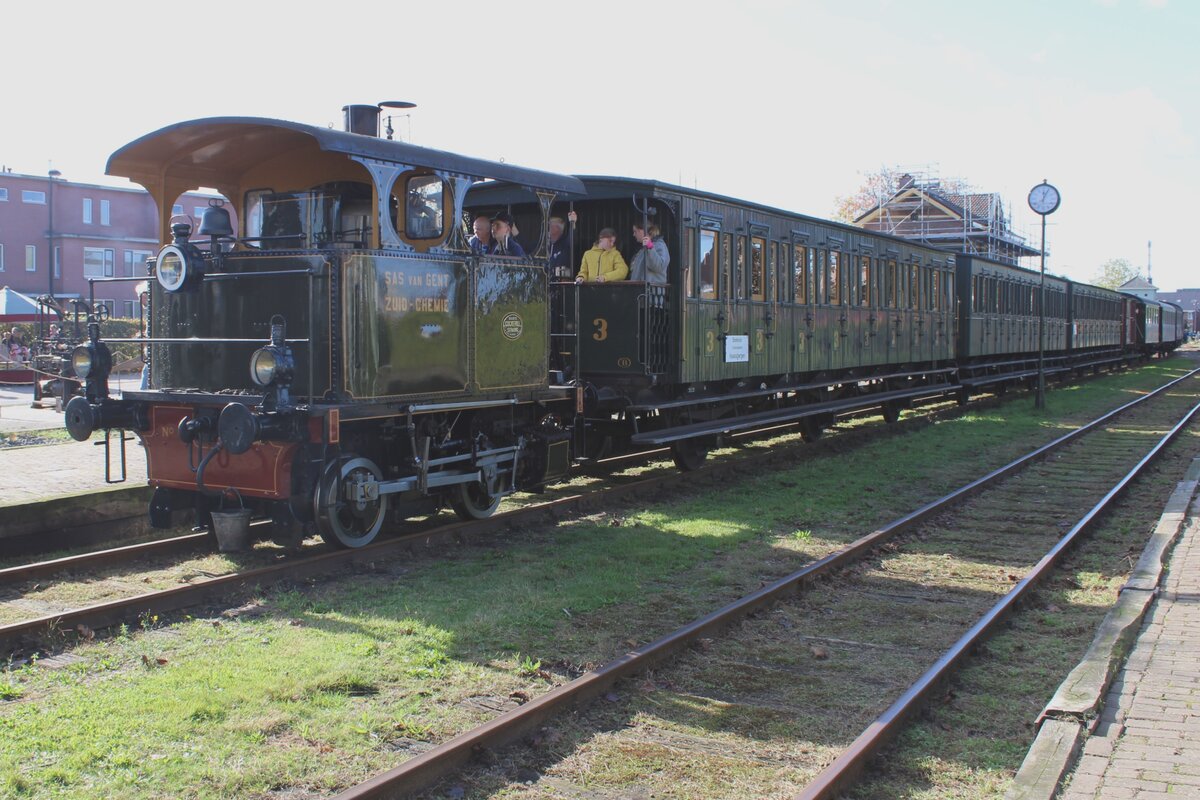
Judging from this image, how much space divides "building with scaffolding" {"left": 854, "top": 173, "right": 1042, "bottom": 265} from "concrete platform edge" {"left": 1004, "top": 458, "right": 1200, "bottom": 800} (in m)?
49.2

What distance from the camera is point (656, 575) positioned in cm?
785

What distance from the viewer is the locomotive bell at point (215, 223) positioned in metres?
8.01

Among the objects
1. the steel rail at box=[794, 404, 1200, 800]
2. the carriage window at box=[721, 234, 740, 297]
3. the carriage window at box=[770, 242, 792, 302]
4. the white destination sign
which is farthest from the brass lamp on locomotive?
the carriage window at box=[770, 242, 792, 302]

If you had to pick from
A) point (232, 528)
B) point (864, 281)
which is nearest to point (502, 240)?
point (232, 528)

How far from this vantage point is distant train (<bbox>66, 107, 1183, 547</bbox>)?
25.1 feet

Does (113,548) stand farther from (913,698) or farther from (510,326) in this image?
(913,698)

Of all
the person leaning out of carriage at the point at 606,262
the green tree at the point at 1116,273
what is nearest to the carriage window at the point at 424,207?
the person leaning out of carriage at the point at 606,262

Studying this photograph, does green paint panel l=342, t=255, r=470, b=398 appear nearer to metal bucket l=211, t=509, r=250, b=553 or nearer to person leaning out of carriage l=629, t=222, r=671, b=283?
metal bucket l=211, t=509, r=250, b=553

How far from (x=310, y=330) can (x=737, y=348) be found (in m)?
7.25

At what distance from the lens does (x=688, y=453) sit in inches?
A: 509

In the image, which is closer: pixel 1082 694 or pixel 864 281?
pixel 1082 694

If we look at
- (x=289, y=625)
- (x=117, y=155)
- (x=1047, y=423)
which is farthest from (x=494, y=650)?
(x=1047, y=423)

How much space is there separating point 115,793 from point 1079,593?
6.48 m

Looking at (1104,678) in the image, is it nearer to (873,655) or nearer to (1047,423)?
(873,655)
